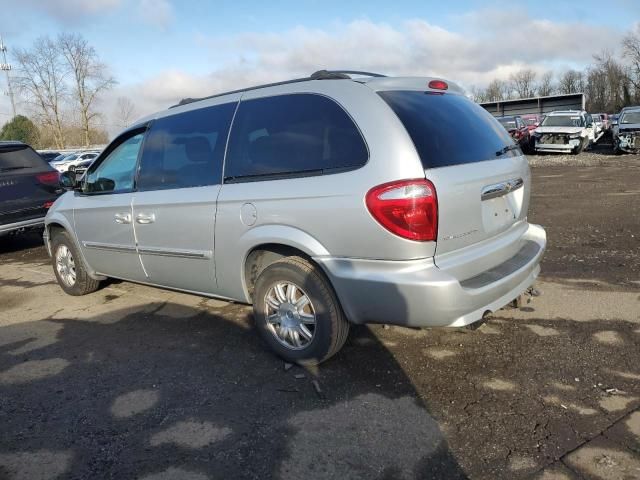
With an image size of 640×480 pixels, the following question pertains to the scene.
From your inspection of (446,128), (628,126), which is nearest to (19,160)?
(446,128)

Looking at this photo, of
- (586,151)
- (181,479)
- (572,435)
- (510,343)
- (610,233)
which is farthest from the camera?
(586,151)

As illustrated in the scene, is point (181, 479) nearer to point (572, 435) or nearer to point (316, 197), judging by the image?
point (316, 197)

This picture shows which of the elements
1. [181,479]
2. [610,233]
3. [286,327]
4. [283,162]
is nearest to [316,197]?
[283,162]

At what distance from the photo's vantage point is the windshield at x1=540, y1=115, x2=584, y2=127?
75.4 feet

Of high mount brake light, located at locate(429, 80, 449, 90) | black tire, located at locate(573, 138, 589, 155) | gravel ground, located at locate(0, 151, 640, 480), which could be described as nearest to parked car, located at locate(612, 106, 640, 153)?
black tire, located at locate(573, 138, 589, 155)

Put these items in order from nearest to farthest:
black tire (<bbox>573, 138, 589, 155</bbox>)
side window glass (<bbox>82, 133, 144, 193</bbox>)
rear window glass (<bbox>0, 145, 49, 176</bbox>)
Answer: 1. side window glass (<bbox>82, 133, 144, 193</bbox>)
2. rear window glass (<bbox>0, 145, 49, 176</bbox>)
3. black tire (<bbox>573, 138, 589, 155</bbox>)

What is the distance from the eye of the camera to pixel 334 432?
2.88 meters

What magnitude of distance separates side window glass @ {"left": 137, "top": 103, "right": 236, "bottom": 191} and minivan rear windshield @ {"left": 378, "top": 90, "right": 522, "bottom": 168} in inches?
52.8

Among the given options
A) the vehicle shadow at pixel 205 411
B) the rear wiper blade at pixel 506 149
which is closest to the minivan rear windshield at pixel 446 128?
the rear wiper blade at pixel 506 149

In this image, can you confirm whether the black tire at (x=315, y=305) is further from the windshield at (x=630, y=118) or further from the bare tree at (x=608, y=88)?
the bare tree at (x=608, y=88)

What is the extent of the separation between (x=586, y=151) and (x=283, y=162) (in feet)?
80.5

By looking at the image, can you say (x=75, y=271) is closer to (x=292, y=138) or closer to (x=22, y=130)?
(x=292, y=138)

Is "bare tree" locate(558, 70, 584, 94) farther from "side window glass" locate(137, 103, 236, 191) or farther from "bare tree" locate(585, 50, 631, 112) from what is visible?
"side window glass" locate(137, 103, 236, 191)

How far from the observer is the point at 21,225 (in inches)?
310
